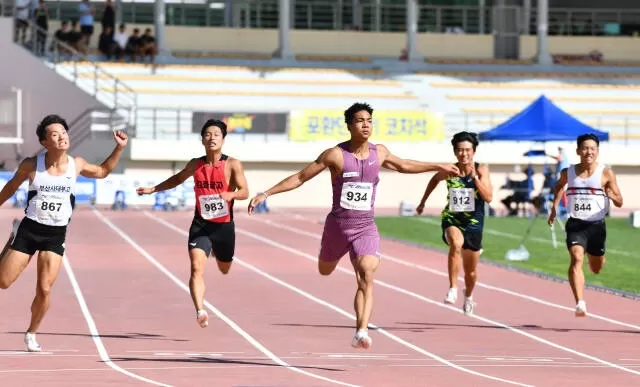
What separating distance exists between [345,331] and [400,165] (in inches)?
111

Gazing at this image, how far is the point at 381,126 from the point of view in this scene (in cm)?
4666

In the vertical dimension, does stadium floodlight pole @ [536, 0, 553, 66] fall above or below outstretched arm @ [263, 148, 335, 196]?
above

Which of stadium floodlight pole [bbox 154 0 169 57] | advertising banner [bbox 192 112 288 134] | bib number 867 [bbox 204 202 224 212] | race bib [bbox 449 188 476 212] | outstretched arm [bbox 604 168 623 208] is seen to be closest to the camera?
bib number 867 [bbox 204 202 224 212]

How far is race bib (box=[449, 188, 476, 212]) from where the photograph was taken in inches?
683

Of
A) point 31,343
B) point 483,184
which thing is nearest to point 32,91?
point 483,184

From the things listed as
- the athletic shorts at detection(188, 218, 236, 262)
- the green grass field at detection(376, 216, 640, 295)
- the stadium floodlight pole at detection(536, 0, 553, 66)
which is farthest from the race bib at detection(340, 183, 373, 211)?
the stadium floodlight pole at detection(536, 0, 553, 66)

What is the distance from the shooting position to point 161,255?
27.2 meters

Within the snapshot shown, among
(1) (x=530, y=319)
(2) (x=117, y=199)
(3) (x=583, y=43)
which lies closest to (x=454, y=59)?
(3) (x=583, y=43)

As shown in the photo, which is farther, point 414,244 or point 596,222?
point 414,244

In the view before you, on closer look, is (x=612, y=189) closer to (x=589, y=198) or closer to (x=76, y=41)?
(x=589, y=198)

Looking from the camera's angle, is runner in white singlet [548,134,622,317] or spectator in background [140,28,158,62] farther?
spectator in background [140,28,158,62]

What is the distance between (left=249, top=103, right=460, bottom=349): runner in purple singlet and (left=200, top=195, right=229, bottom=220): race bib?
1.40 metres

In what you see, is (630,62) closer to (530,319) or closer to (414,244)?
(414,244)

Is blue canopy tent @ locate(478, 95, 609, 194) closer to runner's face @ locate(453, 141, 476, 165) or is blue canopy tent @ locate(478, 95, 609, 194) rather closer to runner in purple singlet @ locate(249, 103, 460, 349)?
runner's face @ locate(453, 141, 476, 165)
